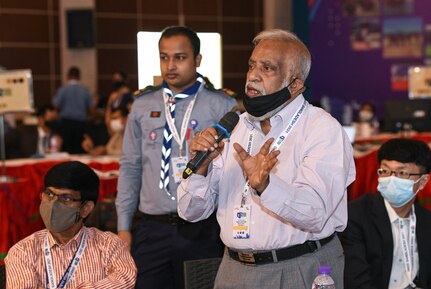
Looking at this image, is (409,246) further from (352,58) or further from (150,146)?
(352,58)

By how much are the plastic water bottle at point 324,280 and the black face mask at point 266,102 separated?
0.52m

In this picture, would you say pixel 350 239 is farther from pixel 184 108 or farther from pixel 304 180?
pixel 304 180

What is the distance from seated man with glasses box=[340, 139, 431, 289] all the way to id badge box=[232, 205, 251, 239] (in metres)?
1.15

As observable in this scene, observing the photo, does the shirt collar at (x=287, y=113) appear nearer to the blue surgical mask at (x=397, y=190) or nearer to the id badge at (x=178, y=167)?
the id badge at (x=178, y=167)

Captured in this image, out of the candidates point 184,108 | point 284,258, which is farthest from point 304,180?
point 184,108

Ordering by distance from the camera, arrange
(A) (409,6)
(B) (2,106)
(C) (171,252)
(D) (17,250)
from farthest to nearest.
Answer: (A) (409,6)
(B) (2,106)
(C) (171,252)
(D) (17,250)

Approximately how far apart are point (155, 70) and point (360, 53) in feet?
32.4

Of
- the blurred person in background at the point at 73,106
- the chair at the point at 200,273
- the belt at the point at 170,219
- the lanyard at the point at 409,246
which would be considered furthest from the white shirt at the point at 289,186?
the blurred person in background at the point at 73,106

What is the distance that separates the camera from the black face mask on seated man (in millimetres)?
2646

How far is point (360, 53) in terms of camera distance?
14.3m

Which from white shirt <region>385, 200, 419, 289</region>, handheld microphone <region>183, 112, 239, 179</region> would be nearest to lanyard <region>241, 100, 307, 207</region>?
handheld microphone <region>183, 112, 239, 179</region>

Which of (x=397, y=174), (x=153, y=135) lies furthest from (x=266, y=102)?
(x=397, y=174)

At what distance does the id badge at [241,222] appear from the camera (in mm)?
2711

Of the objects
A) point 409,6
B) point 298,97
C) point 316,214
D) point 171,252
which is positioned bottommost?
point 171,252
